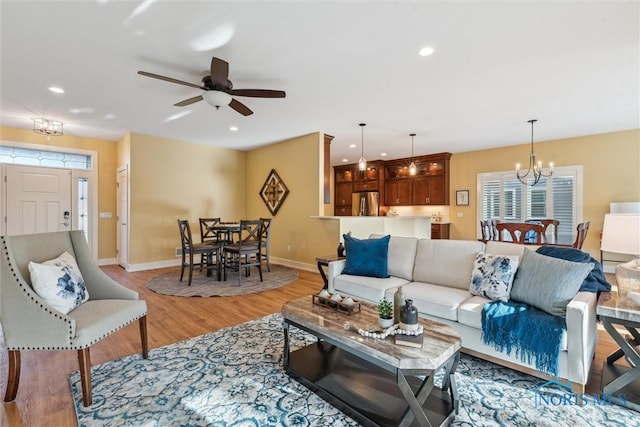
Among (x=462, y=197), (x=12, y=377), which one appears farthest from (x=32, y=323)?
(x=462, y=197)

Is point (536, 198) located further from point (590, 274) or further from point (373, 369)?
point (373, 369)

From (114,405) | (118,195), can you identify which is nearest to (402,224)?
(114,405)

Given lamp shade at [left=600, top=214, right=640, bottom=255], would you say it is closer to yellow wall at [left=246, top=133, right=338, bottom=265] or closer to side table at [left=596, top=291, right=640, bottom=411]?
side table at [left=596, top=291, right=640, bottom=411]

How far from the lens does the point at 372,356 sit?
5.22 ft

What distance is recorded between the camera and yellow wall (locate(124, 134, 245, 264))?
18.9 ft

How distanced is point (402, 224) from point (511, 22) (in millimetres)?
4076

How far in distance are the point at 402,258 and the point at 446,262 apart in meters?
0.47

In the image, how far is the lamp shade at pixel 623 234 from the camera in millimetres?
2031

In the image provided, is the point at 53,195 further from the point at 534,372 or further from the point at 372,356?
the point at 534,372

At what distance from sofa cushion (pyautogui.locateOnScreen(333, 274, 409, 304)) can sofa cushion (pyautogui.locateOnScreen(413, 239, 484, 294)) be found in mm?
235

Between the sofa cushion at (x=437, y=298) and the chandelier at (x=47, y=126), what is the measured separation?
19.2 feet

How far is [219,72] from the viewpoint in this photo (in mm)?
2812

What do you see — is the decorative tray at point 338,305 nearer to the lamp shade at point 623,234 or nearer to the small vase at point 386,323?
the small vase at point 386,323

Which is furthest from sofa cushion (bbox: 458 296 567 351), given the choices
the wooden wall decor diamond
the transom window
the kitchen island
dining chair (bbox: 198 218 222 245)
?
the transom window
